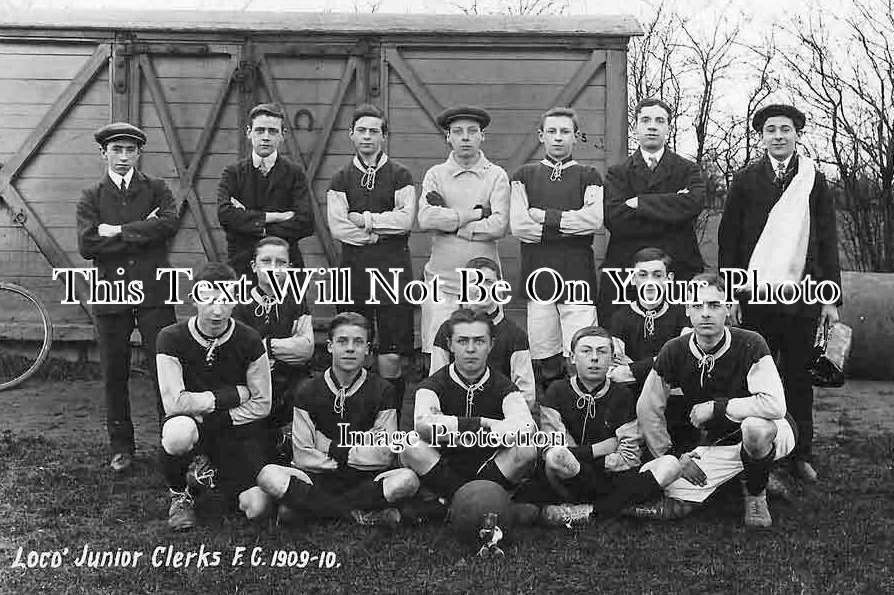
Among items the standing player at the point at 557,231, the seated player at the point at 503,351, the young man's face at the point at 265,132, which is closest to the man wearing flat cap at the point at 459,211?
the standing player at the point at 557,231

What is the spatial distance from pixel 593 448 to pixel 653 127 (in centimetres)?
202

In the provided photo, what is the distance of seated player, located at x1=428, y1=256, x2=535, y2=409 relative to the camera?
5.17m

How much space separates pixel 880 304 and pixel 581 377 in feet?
19.4

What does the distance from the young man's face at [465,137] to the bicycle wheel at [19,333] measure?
4.21 metres

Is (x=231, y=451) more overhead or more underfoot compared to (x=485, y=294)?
more underfoot

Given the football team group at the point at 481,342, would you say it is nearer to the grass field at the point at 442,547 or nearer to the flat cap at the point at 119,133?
the flat cap at the point at 119,133

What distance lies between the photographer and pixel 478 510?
4.33 meters

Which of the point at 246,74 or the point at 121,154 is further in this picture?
the point at 246,74

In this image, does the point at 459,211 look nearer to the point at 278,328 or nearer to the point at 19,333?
the point at 278,328

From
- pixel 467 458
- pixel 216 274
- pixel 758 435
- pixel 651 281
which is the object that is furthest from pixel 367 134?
pixel 758 435

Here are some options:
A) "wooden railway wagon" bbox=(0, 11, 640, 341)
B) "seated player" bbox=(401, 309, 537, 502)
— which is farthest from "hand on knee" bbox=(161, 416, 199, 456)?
"wooden railway wagon" bbox=(0, 11, 640, 341)

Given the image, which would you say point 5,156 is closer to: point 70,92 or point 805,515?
point 70,92

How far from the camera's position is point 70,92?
8250 mm

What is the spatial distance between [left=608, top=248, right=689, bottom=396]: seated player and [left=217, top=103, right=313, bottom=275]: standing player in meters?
2.05
